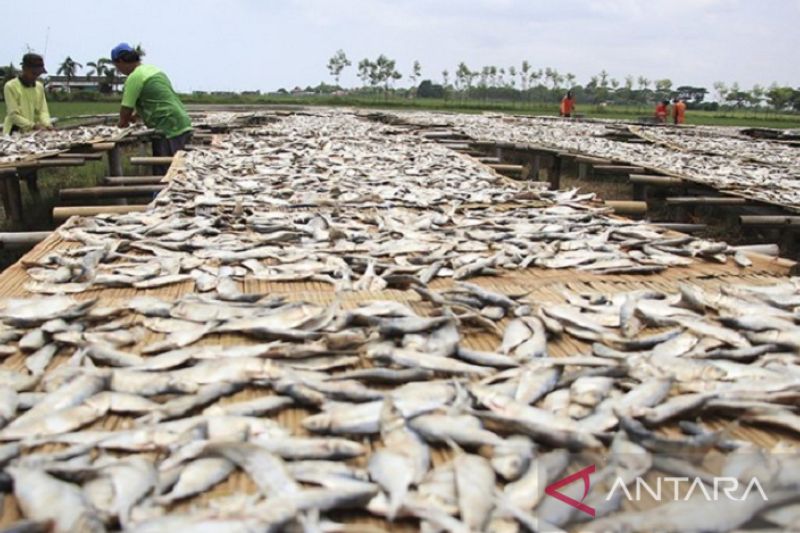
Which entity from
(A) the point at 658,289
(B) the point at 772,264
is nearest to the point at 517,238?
(A) the point at 658,289

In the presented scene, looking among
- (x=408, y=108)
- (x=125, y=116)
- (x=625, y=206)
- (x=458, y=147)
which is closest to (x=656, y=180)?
(x=625, y=206)

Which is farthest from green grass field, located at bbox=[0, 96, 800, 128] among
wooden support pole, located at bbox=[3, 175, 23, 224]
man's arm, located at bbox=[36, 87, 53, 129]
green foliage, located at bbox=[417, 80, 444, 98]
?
green foliage, located at bbox=[417, 80, 444, 98]

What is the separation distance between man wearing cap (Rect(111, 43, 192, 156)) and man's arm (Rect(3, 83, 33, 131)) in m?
2.86

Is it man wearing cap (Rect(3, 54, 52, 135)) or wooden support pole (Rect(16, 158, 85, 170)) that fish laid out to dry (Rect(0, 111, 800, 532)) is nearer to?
wooden support pole (Rect(16, 158, 85, 170))

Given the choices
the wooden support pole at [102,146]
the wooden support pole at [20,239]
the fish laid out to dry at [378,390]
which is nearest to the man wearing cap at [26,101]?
the wooden support pole at [102,146]

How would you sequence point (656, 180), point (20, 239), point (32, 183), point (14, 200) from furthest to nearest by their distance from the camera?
point (32, 183), point (14, 200), point (656, 180), point (20, 239)

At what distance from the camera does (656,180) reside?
6883 mm

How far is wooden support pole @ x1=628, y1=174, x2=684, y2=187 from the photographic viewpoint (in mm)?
6848

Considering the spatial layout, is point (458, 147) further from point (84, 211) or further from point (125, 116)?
point (84, 211)

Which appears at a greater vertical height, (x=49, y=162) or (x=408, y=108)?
(x=408, y=108)

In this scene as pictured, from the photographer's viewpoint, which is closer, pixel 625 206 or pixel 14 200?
pixel 625 206

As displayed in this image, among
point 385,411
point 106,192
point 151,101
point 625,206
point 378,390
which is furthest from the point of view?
point 151,101

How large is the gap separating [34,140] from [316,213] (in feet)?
20.1

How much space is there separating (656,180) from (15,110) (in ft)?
30.8
